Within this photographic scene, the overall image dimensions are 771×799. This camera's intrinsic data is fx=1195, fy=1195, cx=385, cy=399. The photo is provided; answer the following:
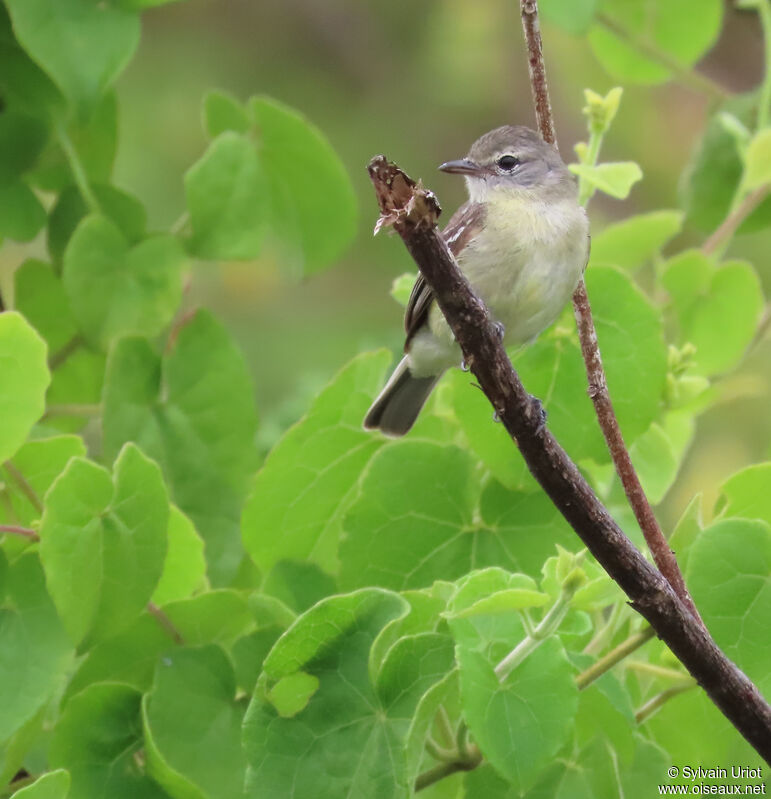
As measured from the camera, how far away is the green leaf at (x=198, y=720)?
178 centimetres

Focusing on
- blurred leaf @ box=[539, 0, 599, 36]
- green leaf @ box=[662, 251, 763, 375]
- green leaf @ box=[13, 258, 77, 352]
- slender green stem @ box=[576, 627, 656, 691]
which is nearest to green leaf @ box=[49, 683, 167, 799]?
slender green stem @ box=[576, 627, 656, 691]

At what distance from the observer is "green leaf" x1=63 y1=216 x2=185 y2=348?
2248mm

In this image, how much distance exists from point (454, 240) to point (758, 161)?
2.33 feet

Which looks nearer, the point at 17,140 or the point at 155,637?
the point at 155,637

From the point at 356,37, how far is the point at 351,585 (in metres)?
5.06

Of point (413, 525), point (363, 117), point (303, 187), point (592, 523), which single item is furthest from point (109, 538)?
point (363, 117)

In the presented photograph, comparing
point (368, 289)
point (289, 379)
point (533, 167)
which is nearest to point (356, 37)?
point (368, 289)

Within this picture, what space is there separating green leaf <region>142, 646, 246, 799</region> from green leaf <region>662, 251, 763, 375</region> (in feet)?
3.83

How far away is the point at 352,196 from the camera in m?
2.67

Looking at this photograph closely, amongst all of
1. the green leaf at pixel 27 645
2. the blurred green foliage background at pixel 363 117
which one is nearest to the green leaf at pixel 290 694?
the green leaf at pixel 27 645

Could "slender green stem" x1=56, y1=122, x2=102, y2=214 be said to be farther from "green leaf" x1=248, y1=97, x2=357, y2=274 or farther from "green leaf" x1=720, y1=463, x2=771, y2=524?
"green leaf" x1=720, y1=463, x2=771, y2=524

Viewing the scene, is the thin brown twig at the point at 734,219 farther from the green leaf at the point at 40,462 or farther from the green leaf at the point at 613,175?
the green leaf at the point at 40,462

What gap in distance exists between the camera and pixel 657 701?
1811 millimetres

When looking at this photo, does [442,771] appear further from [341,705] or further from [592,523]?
[592,523]
